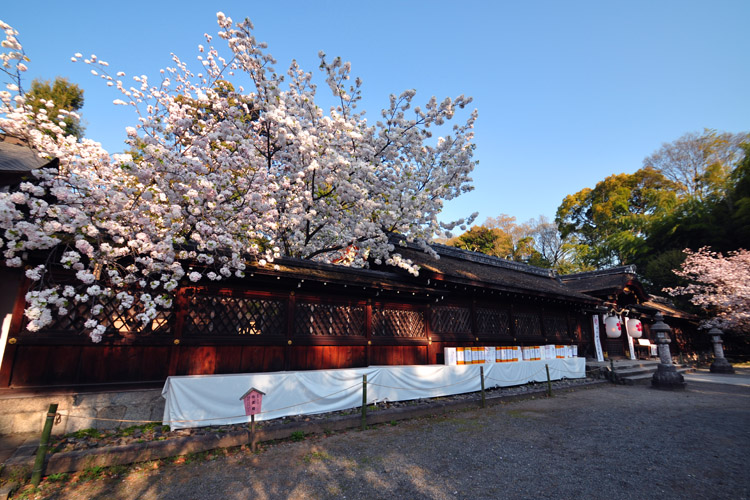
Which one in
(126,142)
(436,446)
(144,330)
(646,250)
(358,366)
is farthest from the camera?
(646,250)

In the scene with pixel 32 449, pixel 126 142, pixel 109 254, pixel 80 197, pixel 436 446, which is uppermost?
pixel 126 142

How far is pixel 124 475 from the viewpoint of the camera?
4680 mm

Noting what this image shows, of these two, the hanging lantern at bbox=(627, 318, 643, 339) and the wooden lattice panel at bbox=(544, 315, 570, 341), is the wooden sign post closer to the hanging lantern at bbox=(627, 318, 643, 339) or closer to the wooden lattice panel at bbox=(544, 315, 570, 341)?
the wooden lattice panel at bbox=(544, 315, 570, 341)

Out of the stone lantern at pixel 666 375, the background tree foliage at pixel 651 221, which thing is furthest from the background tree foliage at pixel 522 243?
the stone lantern at pixel 666 375

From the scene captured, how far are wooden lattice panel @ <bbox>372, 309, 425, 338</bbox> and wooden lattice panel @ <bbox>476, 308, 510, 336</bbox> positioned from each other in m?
2.85

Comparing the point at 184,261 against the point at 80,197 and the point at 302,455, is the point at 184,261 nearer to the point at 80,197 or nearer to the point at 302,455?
the point at 80,197

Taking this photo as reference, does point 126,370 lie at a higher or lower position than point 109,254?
lower

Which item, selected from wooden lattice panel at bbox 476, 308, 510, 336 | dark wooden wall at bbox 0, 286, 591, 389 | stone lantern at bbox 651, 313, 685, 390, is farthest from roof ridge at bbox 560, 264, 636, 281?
dark wooden wall at bbox 0, 286, 591, 389

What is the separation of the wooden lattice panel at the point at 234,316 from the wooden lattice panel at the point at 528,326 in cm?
976

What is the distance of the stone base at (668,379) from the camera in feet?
40.7

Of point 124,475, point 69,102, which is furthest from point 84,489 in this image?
point 69,102

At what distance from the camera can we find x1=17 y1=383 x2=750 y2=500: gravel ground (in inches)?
167

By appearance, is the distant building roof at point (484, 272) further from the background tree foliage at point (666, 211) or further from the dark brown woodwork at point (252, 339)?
the background tree foliage at point (666, 211)

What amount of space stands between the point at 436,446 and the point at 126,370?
5.96m
